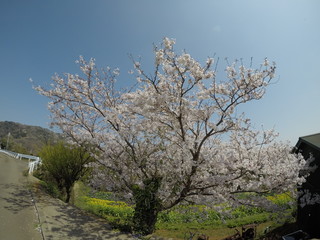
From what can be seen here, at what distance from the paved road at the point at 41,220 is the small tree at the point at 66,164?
3.85 meters

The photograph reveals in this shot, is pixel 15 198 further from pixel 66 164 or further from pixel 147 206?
pixel 66 164

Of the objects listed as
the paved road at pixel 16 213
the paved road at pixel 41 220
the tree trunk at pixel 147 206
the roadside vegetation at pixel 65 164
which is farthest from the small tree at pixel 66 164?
the tree trunk at pixel 147 206

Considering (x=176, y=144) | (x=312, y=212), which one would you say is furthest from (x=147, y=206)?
(x=312, y=212)

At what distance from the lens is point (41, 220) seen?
21.7ft

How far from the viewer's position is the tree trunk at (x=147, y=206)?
25.7 ft

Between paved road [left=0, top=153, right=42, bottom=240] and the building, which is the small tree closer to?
paved road [left=0, top=153, right=42, bottom=240]

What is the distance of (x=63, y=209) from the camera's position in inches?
327

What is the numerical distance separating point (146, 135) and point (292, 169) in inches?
234

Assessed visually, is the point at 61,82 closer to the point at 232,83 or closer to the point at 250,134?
the point at 232,83

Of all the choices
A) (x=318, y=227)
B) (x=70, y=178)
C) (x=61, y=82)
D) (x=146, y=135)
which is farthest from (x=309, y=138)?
(x=70, y=178)

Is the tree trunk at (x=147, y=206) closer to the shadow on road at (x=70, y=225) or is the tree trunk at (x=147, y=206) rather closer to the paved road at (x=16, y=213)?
the shadow on road at (x=70, y=225)

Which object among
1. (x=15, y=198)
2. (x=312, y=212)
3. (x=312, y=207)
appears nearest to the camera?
(x=15, y=198)

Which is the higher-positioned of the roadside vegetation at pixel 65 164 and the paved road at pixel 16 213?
the roadside vegetation at pixel 65 164

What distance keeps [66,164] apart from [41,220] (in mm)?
7077
